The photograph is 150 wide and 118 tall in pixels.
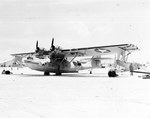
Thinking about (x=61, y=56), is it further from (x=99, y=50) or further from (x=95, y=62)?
(x=95, y=62)

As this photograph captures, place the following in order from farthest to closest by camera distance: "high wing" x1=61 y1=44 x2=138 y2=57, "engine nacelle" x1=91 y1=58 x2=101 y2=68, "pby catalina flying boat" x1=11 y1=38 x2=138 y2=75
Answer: "engine nacelle" x1=91 y1=58 x2=101 y2=68, "pby catalina flying boat" x1=11 y1=38 x2=138 y2=75, "high wing" x1=61 y1=44 x2=138 y2=57

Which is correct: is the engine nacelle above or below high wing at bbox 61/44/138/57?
below

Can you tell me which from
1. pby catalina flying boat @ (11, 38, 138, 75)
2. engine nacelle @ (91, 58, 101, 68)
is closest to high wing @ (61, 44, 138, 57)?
pby catalina flying boat @ (11, 38, 138, 75)

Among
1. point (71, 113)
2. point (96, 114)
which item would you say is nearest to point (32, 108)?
point (71, 113)

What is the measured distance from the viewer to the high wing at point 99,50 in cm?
2402

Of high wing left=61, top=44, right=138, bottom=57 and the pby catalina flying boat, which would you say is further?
the pby catalina flying boat

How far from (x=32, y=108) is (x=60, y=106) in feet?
2.98

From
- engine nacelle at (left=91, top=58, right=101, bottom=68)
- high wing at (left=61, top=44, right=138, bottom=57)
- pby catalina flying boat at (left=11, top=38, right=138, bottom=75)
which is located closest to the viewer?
high wing at (left=61, top=44, right=138, bottom=57)

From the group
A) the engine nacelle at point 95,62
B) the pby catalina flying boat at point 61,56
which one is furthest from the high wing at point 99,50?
the engine nacelle at point 95,62

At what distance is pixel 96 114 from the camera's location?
20.4ft

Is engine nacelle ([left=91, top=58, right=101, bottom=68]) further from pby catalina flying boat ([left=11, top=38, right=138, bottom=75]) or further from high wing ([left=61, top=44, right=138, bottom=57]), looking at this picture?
high wing ([left=61, top=44, right=138, bottom=57])

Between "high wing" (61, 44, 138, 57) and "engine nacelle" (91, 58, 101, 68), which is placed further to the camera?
"engine nacelle" (91, 58, 101, 68)

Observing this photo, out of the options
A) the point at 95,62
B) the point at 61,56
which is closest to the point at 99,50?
the point at 61,56

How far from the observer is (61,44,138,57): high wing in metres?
24.0
